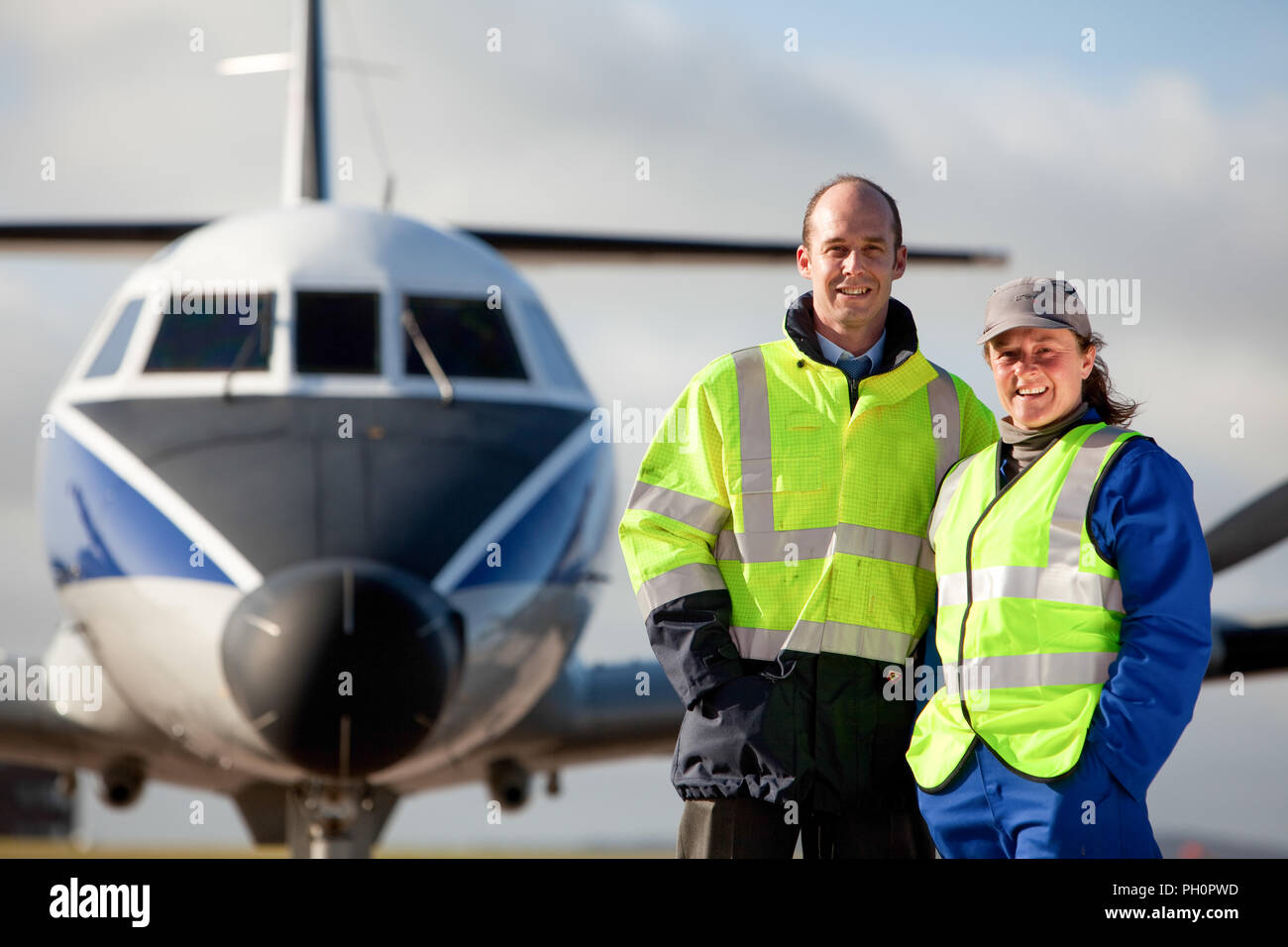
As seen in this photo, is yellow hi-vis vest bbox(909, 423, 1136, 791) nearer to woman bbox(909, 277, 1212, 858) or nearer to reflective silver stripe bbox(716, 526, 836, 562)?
woman bbox(909, 277, 1212, 858)

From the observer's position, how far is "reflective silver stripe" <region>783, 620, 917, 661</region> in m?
2.99

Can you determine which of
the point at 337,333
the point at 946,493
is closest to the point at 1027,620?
the point at 946,493

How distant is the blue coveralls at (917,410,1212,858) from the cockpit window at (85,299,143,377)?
5.20 meters

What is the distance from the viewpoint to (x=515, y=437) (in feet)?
20.4

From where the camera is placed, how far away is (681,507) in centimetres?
307

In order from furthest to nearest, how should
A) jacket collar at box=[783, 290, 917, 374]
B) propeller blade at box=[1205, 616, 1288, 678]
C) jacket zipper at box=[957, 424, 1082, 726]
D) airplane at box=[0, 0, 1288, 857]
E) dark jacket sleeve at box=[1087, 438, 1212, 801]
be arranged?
propeller blade at box=[1205, 616, 1288, 678] → airplane at box=[0, 0, 1288, 857] → jacket collar at box=[783, 290, 917, 374] → jacket zipper at box=[957, 424, 1082, 726] → dark jacket sleeve at box=[1087, 438, 1212, 801]

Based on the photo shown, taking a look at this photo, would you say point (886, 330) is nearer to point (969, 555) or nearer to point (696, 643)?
point (969, 555)

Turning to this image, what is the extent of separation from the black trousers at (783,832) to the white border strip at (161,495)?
8.71 feet

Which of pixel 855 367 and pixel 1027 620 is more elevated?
pixel 855 367

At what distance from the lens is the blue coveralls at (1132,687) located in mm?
2535

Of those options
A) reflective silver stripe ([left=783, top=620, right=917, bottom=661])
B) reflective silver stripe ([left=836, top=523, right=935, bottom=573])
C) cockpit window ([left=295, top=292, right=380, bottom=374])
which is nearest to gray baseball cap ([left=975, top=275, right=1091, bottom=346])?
reflective silver stripe ([left=836, top=523, right=935, bottom=573])

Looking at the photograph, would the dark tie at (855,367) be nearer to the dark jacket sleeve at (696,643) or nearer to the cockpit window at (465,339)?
the dark jacket sleeve at (696,643)

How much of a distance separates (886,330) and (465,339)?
12.3 ft
